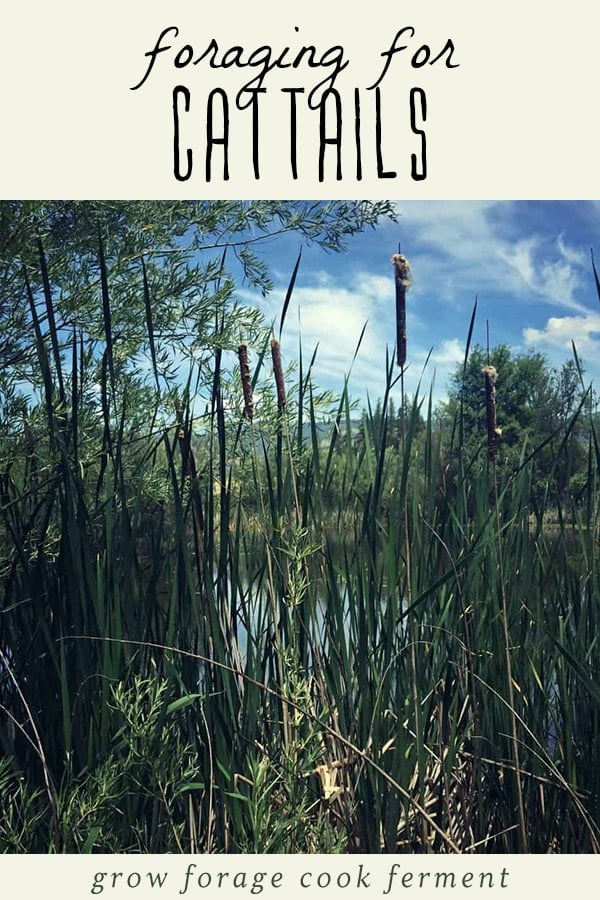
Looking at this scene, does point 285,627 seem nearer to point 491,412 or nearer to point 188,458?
point 188,458

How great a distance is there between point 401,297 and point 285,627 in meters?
0.97

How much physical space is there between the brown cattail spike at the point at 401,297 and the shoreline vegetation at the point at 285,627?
1 cm

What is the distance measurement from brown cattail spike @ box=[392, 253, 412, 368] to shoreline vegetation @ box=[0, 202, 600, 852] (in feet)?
0.04

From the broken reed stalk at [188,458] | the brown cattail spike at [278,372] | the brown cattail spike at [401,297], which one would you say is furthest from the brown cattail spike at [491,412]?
the broken reed stalk at [188,458]

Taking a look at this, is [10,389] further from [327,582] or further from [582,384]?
[582,384]

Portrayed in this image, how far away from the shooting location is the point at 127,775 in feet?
6.09

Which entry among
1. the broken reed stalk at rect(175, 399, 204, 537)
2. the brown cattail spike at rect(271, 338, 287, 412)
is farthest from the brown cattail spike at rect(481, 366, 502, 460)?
the broken reed stalk at rect(175, 399, 204, 537)

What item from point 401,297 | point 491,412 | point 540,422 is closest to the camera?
point 401,297

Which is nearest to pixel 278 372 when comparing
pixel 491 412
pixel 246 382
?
pixel 246 382

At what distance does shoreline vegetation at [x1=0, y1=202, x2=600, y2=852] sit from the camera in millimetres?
1890

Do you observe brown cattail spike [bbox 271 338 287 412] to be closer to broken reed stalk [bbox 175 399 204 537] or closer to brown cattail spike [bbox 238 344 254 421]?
brown cattail spike [bbox 238 344 254 421]

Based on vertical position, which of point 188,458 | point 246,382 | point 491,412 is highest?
point 246,382

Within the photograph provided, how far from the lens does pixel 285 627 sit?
1998mm
